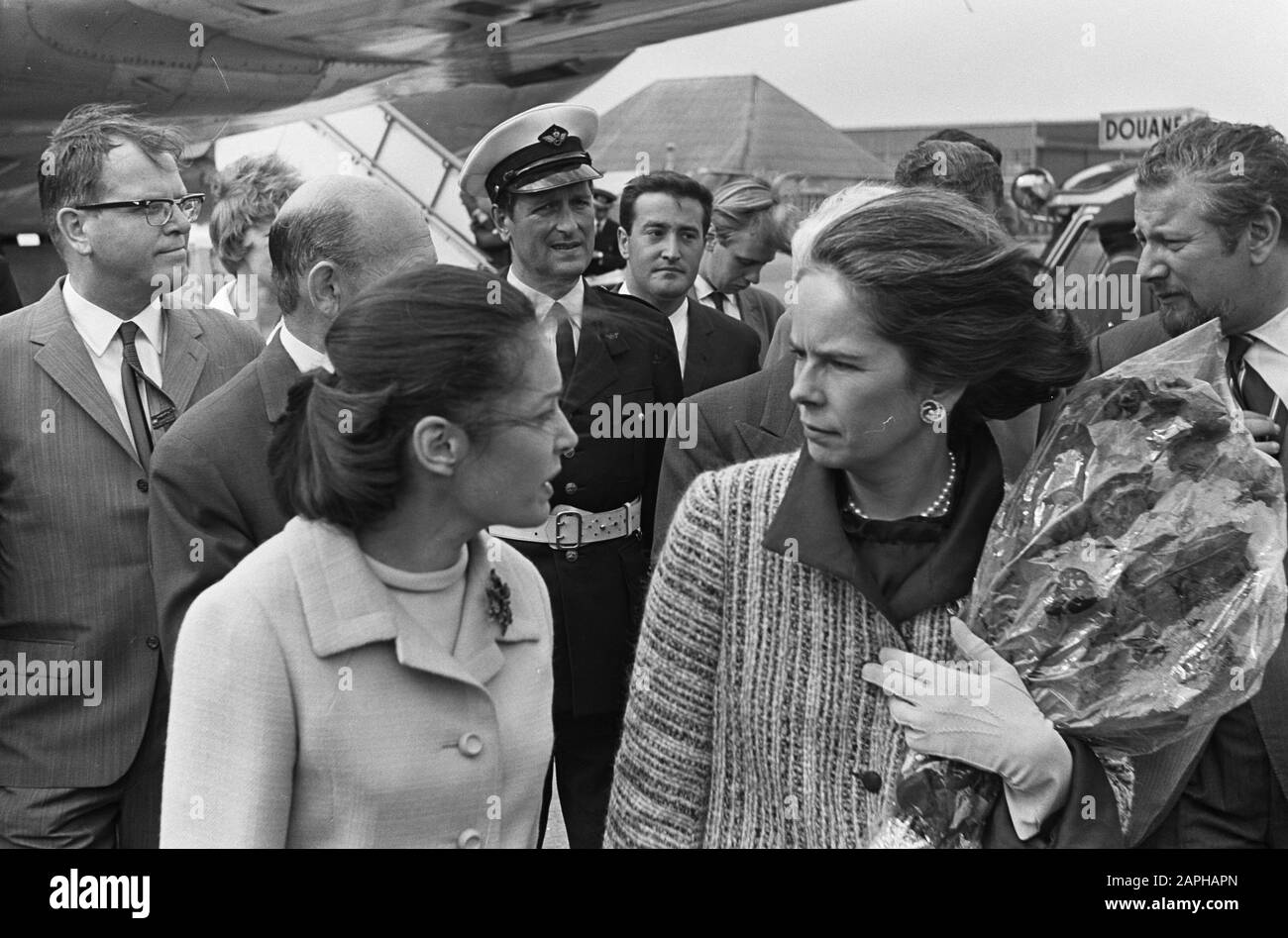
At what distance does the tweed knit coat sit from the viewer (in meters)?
2.04

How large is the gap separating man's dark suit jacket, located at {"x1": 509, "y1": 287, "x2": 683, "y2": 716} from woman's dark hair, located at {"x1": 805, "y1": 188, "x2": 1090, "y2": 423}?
178cm

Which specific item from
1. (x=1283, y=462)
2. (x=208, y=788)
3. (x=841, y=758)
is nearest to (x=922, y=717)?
(x=841, y=758)

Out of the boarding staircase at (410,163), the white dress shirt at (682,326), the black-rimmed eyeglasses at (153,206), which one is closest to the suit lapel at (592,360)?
the black-rimmed eyeglasses at (153,206)

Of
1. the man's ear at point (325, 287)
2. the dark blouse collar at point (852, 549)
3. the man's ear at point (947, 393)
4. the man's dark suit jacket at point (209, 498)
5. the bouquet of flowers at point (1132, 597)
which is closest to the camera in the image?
the bouquet of flowers at point (1132, 597)

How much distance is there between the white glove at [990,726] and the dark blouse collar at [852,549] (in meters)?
0.09

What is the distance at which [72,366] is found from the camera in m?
3.30

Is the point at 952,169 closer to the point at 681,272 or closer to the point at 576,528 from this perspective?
the point at 576,528

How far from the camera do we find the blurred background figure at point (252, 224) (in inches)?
201

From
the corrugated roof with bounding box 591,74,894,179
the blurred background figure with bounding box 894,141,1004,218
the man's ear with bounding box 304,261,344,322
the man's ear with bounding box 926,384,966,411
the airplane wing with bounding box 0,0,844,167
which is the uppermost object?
the airplane wing with bounding box 0,0,844,167

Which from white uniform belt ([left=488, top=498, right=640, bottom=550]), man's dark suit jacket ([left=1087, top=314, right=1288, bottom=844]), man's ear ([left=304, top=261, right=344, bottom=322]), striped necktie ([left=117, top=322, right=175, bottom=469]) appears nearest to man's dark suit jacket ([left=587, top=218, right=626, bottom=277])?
white uniform belt ([left=488, top=498, right=640, bottom=550])

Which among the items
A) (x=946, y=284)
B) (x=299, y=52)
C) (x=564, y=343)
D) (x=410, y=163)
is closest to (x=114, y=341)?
(x=564, y=343)

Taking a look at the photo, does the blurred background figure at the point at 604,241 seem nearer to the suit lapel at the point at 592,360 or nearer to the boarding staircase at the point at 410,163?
the boarding staircase at the point at 410,163

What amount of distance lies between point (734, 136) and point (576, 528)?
515 centimetres

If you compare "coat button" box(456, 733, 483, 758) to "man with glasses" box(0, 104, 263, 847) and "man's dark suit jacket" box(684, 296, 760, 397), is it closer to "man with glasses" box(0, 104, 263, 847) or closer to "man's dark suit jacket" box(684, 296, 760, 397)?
"man with glasses" box(0, 104, 263, 847)
